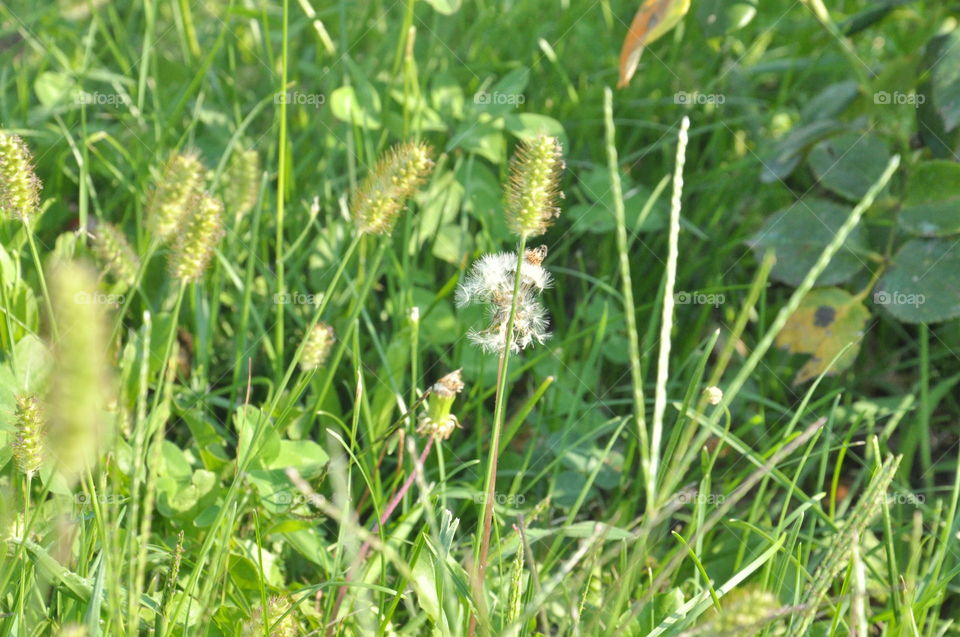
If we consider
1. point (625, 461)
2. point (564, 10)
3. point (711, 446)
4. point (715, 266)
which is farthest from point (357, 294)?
point (564, 10)

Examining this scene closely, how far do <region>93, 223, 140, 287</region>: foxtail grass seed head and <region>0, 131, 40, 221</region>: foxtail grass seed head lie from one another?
41cm

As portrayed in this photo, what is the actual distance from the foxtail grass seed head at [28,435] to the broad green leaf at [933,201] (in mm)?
1618

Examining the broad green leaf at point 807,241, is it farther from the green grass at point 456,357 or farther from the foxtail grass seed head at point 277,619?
the foxtail grass seed head at point 277,619

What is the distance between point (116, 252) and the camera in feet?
5.73

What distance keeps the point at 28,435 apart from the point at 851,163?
65.2 inches

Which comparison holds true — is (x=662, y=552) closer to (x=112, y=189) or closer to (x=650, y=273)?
(x=650, y=273)

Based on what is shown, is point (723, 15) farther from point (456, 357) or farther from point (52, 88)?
point (52, 88)

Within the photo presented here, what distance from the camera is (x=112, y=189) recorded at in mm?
2350

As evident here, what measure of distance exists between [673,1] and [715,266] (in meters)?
0.66

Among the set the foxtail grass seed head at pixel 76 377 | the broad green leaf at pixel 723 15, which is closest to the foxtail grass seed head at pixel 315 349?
the foxtail grass seed head at pixel 76 377

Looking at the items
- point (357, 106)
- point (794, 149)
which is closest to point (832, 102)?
point (794, 149)

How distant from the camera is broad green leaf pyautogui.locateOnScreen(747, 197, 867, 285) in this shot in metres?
2.01

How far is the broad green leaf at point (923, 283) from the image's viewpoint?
1.89 metres

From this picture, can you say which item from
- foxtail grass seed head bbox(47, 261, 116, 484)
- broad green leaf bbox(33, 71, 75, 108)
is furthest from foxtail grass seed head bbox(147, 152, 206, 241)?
broad green leaf bbox(33, 71, 75, 108)
